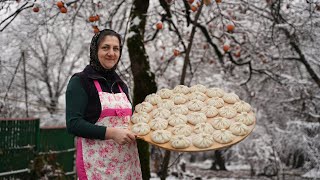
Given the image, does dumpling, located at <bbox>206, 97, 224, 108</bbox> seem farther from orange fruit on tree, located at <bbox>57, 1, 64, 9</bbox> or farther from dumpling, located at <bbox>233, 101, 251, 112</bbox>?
orange fruit on tree, located at <bbox>57, 1, 64, 9</bbox>

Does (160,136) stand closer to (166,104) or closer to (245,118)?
(166,104)

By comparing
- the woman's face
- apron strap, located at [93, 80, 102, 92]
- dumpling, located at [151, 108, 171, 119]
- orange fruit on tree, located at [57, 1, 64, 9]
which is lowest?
dumpling, located at [151, 108, 171, 119]

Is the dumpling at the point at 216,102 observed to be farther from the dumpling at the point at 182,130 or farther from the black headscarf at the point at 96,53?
the black headscarf at the point at 96,53

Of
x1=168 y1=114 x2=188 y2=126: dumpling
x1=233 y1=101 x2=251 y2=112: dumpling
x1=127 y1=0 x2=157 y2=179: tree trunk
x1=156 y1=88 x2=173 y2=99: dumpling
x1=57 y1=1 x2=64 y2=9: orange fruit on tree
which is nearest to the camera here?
x1=168 y1=114 x2=188 y2=126: dumpling

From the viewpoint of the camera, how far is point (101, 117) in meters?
2.56

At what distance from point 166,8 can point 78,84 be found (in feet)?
11.1

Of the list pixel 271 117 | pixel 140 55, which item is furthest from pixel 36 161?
pixel 271 117

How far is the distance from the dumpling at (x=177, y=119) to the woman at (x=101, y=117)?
303mm

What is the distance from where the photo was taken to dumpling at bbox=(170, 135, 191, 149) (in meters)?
2.47

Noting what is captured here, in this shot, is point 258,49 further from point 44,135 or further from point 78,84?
point 78,84

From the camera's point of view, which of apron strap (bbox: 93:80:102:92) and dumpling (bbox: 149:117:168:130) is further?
dumpling (bbox: 149:117:168:130)

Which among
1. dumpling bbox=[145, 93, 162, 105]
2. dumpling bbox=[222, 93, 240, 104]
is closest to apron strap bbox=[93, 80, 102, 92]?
dumpling bbox=[145, 93, 162, 105]

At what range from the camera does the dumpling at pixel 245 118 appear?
2.69m

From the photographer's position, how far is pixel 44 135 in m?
7.29
